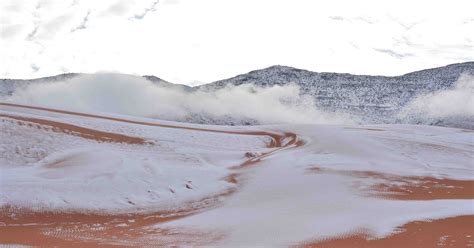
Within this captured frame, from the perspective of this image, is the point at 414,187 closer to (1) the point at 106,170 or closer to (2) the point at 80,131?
(1) the point at 106,170

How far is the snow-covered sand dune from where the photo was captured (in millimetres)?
6953

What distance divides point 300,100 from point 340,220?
131 metres

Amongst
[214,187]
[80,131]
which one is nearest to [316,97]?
[80,131]

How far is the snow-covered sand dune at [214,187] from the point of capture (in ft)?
22.8

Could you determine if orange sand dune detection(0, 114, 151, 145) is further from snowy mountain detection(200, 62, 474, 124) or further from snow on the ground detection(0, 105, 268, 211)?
snowy mountain detection(200, 62, 474, 124)

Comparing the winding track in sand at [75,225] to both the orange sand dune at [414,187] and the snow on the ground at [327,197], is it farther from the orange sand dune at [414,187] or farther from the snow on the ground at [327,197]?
the orange sand dune at [414,187]

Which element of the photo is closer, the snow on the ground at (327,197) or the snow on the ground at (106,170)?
the snow on the ground at (327,197)

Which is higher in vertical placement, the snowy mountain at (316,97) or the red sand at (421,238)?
the snowy mountain at (316,97)

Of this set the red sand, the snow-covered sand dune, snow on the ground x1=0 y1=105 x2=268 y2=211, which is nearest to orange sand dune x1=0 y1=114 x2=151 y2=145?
the snow-covered sand dune

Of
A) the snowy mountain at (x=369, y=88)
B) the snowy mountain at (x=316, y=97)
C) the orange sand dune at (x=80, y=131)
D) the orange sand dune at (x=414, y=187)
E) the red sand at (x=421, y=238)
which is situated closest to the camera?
the red sand at (x=421, y=238)

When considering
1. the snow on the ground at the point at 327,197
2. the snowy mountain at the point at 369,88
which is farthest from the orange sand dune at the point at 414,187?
the snowy mountain at the point at 369,88

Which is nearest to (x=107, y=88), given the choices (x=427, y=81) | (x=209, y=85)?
(x=209, y=85)

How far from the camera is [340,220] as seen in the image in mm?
7324

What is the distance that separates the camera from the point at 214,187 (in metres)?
9.93
